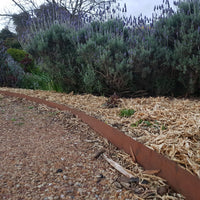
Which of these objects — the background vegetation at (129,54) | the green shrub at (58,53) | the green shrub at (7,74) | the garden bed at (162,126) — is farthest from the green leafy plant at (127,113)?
the green shrub at (7,74)

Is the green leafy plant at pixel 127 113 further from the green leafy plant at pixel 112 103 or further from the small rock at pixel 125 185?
the small rock at pixel 125 185

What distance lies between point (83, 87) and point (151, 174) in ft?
10.5

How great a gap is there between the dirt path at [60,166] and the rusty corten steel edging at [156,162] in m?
0.06

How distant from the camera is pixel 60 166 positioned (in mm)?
2012

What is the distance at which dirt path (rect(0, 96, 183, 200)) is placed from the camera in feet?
5.42

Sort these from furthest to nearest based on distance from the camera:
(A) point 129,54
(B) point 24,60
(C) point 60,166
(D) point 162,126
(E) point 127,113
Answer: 1. (B) point 24,60
2. (A) point 129,54
3. (E) point 127,113
4. (D) point 162,126
5. (C) point 60,166

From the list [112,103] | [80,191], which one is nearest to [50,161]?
[80,191]

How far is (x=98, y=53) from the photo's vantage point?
4.08 m

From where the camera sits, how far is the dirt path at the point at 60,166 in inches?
65.1

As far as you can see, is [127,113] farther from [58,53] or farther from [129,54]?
[58,53]

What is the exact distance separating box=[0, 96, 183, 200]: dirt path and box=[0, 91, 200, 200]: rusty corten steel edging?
62 mm

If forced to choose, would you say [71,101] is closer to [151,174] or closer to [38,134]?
[38,134]

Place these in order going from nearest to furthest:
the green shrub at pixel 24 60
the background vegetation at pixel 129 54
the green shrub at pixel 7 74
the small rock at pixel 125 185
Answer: the small rock at pixel 125 185 → the background vegetation at pixel 129 54 → the green shrub at pixel 7 74 → the green shrub at pixel 24 60

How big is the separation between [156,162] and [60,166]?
846 mm
